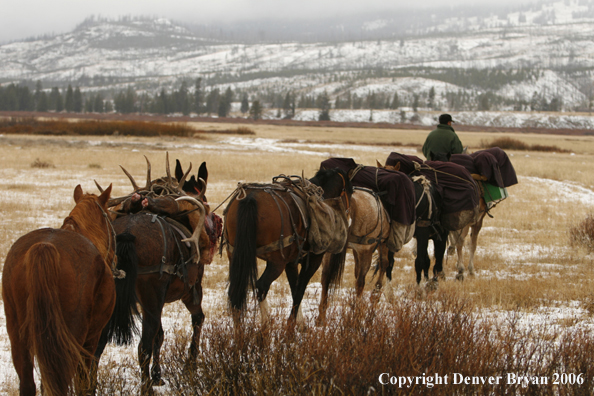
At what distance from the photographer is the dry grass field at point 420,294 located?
10.8 ft

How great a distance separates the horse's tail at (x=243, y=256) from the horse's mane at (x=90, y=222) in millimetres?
1604

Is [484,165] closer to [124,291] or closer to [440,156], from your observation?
[440,156]

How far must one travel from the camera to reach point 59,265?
2717 mm

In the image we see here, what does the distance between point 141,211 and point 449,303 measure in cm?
277

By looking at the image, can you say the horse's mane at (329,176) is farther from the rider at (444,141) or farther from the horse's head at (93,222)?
the rider at (444,141)

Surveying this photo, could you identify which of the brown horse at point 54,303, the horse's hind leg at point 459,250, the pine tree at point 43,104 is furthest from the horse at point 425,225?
the pine tree at point 43,104

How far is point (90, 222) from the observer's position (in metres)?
3.37

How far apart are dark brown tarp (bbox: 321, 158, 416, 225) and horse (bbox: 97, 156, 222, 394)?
2641 mm

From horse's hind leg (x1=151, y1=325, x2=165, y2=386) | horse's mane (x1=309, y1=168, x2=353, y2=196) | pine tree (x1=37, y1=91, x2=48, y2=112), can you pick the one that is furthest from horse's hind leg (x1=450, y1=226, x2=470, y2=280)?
pine tree (x1=37, y1=91, x2=48, y2=112)

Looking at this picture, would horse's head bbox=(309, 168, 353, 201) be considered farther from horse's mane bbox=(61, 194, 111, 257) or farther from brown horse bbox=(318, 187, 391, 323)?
horse's mane bbox=(61, 194, 111, 257)

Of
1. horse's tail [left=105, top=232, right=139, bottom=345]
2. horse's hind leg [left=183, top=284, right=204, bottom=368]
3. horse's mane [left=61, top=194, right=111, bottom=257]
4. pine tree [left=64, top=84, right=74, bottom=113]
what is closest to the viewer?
horse's mane [left=61, top=194, right=111, bottom=257]

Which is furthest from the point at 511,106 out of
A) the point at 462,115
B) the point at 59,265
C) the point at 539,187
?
the point at 59,265

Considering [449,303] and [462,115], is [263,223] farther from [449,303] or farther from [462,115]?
[462,115]

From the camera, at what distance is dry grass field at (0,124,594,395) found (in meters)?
3.30
